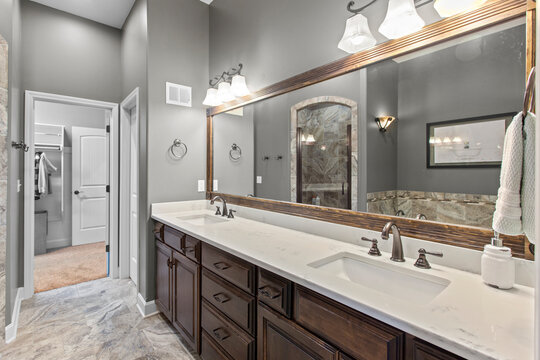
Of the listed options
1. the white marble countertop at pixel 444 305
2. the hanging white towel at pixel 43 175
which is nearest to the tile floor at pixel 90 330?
the white marble countertop at pixel 444 305

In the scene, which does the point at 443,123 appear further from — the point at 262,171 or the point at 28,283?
the point at 28,283

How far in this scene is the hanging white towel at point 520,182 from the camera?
0.74 meters

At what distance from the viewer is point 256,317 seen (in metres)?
1.27

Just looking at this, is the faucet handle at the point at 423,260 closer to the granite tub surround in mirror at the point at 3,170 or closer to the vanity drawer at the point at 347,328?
the vanity drawer at the point at 347,328

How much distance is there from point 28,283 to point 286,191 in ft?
9.47

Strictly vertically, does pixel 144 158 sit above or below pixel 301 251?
above

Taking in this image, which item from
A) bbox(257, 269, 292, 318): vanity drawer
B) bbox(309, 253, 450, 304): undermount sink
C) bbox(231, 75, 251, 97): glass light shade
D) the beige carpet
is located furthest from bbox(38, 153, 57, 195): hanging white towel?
bbox(309, 253, 450, 304): undermount sink

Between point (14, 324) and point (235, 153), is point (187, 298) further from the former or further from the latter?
Result: point (14, 324)

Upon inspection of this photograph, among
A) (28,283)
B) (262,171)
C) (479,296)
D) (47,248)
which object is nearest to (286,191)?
(262,171)

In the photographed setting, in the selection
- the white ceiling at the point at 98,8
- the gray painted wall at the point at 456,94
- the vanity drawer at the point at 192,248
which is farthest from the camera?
the white ceiling at the point at 98,8

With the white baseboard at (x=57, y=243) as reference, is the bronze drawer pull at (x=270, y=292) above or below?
above

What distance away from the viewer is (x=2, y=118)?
1965 millimetres

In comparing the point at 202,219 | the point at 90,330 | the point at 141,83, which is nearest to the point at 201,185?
the point at 202,219

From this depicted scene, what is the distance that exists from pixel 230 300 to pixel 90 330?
5.34 feet
